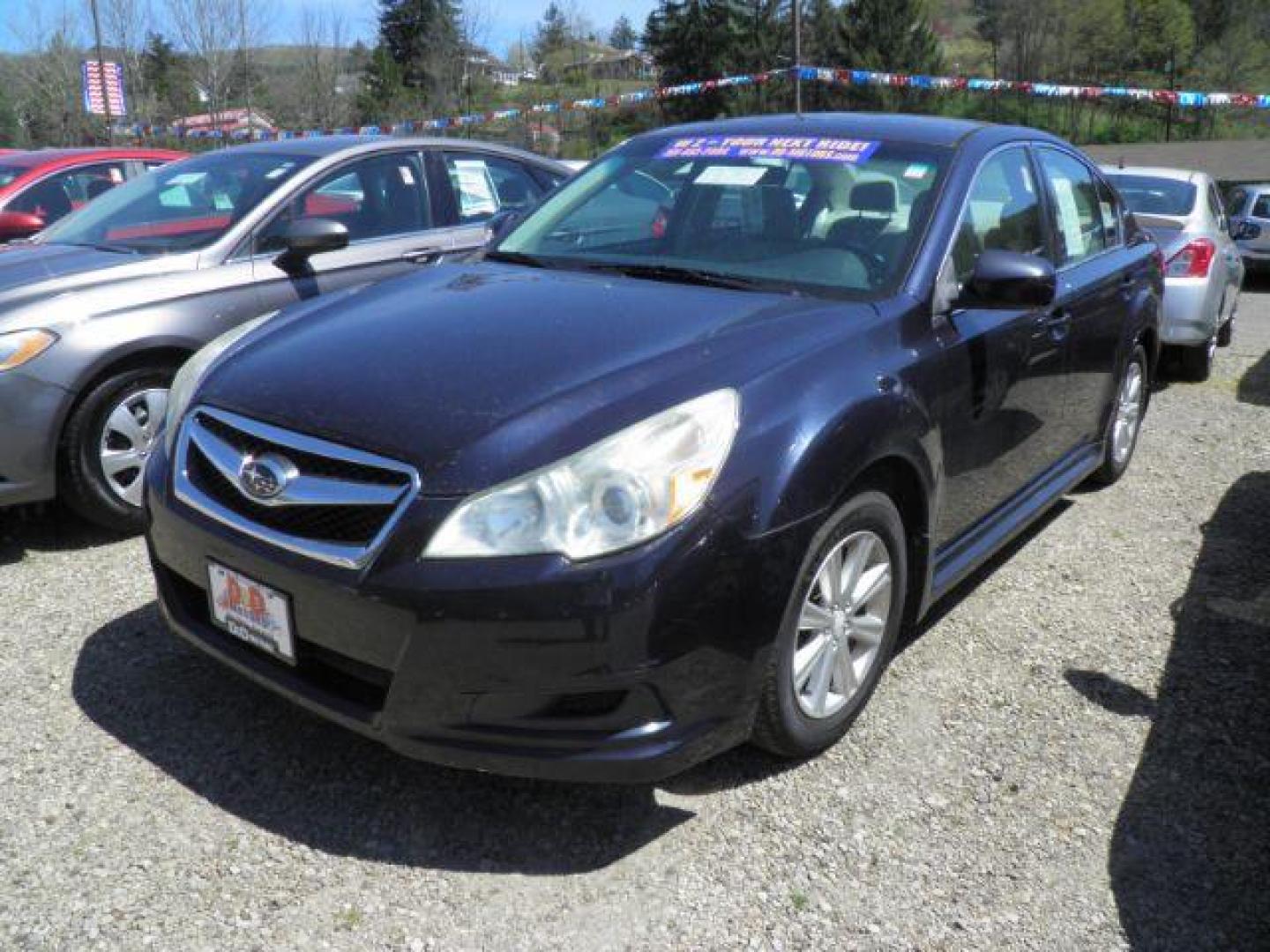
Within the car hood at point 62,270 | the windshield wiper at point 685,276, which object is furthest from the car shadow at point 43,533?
the windshield wiper at point 685,276

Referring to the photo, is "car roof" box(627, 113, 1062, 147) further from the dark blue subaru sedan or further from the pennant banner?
the pennant banner

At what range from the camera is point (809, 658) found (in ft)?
8.78

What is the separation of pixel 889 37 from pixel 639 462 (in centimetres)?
4878

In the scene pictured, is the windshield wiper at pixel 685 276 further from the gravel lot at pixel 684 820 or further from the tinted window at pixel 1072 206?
the tinted window at pixel 1072 206

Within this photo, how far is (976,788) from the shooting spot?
278 cm

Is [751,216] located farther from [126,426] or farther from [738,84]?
[738,84]

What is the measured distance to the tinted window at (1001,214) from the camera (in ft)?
10.8

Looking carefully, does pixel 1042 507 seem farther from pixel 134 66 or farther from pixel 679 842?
pixel 134 66

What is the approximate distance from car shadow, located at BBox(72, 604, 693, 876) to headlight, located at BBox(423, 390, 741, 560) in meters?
0.77

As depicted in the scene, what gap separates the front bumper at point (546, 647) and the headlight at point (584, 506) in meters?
0.03

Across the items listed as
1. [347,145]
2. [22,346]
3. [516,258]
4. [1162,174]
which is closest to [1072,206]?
[516,258]

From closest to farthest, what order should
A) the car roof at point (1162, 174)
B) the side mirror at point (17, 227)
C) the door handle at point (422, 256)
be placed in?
the door handle at point (422, 256)
the side mirror at point (17, 227)
the car roof at point (1162, 174)

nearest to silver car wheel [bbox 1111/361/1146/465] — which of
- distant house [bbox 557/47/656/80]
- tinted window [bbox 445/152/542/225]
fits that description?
tinted window [bbox 445/152/542/225]

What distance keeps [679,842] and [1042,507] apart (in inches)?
84.9
